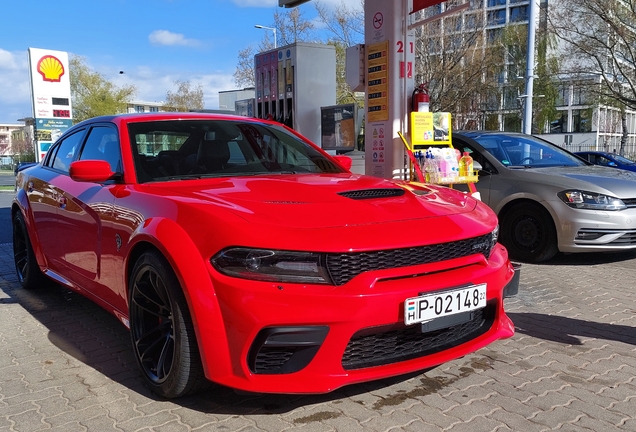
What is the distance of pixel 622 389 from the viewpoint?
294cm

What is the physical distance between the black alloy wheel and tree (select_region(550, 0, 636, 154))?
22.8 meters

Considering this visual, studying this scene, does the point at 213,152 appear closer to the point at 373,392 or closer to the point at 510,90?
the point at 373,392

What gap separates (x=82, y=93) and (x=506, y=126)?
35.6m

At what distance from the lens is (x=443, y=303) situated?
8.15 ft

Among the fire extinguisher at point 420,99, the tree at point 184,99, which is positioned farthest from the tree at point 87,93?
the fire extinguisher at point 420,99

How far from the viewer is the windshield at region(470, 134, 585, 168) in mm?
6863

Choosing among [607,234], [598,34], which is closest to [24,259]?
[607,234]

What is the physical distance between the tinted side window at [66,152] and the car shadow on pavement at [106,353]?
1.15 meters

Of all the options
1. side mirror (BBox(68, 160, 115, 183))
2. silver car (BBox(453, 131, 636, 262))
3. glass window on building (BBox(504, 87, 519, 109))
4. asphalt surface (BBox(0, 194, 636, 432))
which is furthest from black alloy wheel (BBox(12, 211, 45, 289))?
glass window on building (BBox(504, 87, 519, 109))

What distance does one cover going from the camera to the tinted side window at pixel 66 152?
4.33 m

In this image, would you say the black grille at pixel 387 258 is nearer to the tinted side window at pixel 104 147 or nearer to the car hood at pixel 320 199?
the car hood at pixel 320 199

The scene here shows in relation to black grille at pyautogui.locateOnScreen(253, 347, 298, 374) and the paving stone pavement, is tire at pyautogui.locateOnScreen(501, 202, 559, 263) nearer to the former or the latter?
the paving stone pavement

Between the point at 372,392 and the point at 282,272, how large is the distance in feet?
3.08

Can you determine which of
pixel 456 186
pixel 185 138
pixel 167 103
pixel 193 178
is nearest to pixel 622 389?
pixel 193 178
